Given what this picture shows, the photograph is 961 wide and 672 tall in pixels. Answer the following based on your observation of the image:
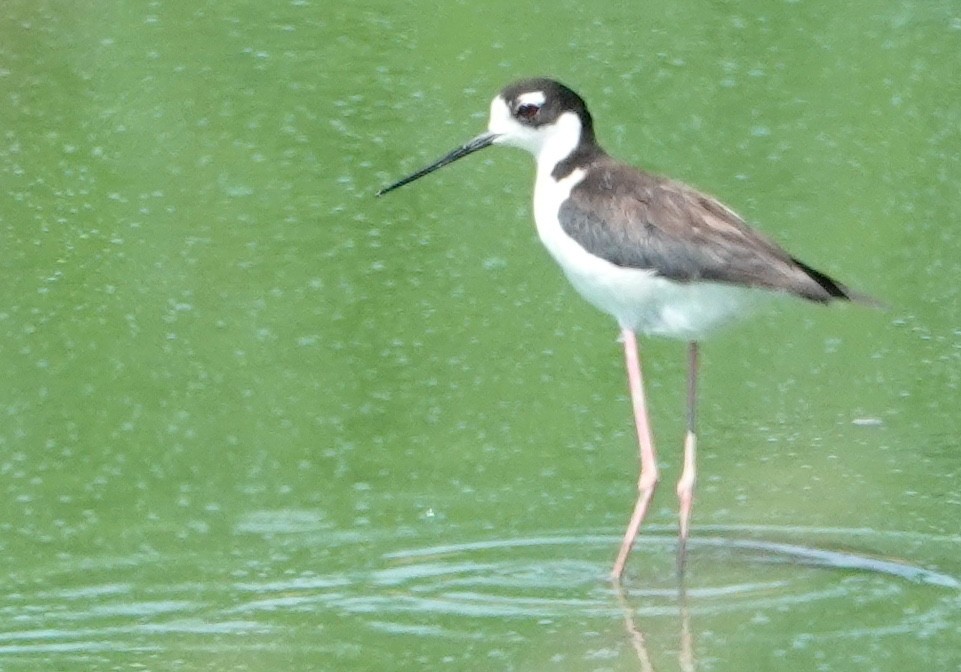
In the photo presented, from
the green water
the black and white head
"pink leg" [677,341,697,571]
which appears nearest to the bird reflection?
the green water

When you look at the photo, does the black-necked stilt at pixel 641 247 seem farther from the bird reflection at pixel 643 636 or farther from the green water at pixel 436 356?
the green water at pixel 436 356

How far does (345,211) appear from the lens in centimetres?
741

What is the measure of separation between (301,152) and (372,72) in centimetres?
89

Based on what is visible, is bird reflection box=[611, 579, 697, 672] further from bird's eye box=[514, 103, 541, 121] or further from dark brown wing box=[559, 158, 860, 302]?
bird's eye box=[514, 103, 541, 121]

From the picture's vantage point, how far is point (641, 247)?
4949 millimetres

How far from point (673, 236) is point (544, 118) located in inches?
24.2

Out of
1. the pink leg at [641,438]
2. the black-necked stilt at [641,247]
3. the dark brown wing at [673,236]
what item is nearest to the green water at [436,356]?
the pink leg at [641,438]

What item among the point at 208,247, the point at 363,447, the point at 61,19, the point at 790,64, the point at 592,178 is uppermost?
the point at 61,19

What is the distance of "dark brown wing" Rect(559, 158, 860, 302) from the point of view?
187 inches

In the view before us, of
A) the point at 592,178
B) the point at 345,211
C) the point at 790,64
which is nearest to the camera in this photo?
the point at 592,178

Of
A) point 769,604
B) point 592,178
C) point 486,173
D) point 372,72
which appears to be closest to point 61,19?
point 372,72

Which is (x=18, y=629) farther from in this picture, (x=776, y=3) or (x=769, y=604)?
(x=776, y=3)

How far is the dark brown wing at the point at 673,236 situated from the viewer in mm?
4750

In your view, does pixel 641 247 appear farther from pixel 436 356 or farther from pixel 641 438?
pixel 436 356
